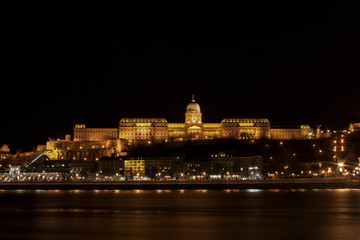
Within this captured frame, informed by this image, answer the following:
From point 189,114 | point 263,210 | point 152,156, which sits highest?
point 189,114

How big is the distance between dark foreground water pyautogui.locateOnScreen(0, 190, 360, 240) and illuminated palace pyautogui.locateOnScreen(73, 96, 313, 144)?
73012mm

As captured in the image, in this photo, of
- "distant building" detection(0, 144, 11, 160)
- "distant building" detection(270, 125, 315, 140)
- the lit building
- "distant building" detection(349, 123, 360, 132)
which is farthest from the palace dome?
"distant building" detection(0, 144, 11, 160)

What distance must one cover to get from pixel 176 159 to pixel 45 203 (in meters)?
51.4

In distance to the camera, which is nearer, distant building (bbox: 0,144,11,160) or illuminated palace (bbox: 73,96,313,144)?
distant building (bbox: 0,144,11,160)

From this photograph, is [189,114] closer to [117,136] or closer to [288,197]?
[117,136]

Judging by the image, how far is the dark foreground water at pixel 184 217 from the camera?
32.6 meters

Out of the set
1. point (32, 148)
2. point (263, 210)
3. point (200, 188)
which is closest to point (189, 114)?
point (32, 148)

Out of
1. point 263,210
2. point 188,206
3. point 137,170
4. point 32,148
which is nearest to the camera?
point 263,210

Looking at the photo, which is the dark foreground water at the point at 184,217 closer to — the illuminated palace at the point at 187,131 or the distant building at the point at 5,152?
the distant building at the point at 5,152

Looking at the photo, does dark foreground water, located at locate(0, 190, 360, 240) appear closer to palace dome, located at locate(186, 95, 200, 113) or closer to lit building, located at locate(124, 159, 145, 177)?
lit building, located at locate(124, 159, 145, 177)

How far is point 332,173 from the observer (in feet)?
287

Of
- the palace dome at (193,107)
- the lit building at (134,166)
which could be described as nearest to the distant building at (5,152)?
the lit building at (134,166)

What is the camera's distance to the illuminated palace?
130250mm

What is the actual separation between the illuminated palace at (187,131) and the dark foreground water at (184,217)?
73012 millimetres
